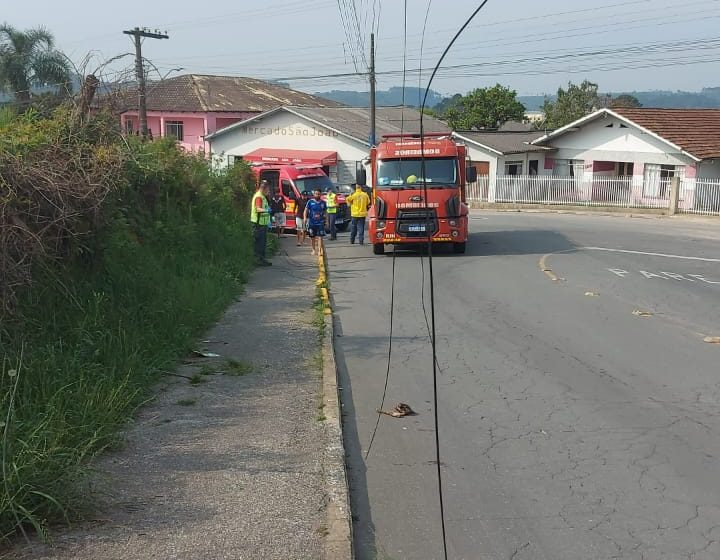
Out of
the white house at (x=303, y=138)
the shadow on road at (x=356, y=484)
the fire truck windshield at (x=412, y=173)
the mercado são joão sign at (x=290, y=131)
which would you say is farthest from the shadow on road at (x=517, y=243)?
the mercado são joão sign at (x=290, y=131)

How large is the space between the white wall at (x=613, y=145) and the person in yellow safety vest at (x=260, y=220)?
2543cm

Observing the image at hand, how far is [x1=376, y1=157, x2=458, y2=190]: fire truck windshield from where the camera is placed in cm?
1923

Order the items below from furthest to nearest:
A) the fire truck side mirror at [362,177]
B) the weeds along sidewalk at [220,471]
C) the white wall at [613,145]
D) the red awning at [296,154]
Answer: the red awning at [296,154] → the white wall at [613,145] → the fire truck side mirror at [362,177] → the weeds along sidewalk at [220,471]

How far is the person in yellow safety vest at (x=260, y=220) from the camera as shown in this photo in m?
16.8

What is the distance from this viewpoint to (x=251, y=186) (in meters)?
24.8

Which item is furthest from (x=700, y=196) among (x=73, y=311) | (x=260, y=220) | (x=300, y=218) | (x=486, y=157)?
(x=73, y=311)

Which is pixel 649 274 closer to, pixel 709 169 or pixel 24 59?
pixel 709 169

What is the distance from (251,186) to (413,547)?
21023 millimetres

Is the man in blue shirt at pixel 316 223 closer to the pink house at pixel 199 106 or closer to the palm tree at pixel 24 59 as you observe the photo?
the palm tree at pixel 24 59

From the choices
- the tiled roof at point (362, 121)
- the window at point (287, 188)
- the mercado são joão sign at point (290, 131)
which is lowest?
the window at point (287, 188)

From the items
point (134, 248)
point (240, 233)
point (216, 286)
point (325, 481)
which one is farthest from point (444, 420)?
point (240, 233)

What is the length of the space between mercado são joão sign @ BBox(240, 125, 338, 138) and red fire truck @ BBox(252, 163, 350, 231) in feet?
58.9

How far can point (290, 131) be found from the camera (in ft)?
151

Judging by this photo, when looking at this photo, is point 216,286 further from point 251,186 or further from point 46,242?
point 251,186
